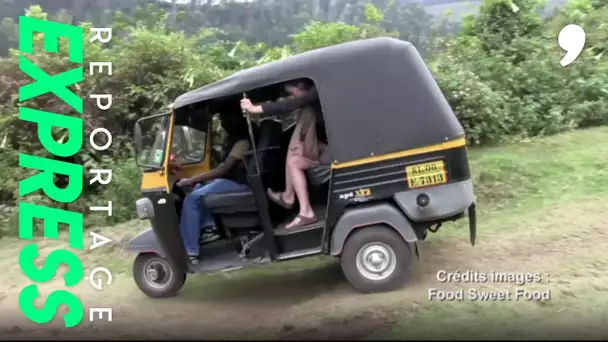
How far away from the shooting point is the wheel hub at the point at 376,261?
5.60 metres

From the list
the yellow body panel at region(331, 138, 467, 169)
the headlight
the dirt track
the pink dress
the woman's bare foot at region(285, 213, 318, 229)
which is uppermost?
the pink dress

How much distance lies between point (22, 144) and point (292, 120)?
20.9 ft

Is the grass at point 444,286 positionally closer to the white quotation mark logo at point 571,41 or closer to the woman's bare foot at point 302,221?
the woman's bare foot at point 302,221

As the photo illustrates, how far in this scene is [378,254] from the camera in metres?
5.61

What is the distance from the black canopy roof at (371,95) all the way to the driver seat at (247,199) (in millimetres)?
724

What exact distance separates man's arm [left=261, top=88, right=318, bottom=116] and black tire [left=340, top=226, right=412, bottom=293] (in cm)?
119

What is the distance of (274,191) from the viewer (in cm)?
632

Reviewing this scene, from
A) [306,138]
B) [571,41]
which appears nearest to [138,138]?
[306,138]

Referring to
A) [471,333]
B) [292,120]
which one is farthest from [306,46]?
[471,333]

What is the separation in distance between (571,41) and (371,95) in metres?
8.94

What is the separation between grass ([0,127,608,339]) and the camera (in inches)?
189

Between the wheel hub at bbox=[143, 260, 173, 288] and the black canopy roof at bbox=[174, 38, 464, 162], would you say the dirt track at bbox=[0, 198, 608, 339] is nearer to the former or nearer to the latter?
the wheel hub at bbox=[143, 260, 173, 288]

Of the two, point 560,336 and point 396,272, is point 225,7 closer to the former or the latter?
point 396,272

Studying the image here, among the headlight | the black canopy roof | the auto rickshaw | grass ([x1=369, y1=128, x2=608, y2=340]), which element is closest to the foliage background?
grass ([x1=369, y1=128, x2=608, y2=340])
